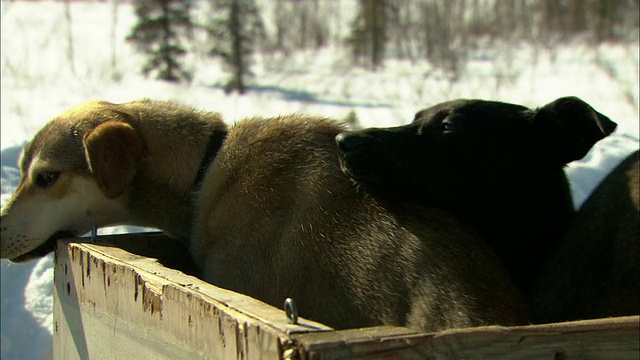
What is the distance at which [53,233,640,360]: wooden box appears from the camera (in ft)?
5.46

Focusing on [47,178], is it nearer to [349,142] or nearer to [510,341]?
[349,142]

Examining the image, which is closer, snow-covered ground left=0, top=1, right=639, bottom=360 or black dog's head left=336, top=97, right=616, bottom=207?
black dog's head left=336, top=97, right=616, bottom=207

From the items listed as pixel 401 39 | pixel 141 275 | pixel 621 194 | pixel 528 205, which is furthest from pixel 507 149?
pixel 401 39

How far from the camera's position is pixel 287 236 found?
3068 mm

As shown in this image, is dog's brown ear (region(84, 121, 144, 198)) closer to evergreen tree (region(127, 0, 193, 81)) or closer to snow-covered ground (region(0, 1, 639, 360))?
snow-covered ground (region(0, 1, 639, 360))

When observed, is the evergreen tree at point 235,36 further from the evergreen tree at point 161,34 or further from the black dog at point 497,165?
the black dog at point 497,165

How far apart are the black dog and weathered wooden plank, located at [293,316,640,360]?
124cm

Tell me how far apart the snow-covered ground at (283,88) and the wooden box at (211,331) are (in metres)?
1.57

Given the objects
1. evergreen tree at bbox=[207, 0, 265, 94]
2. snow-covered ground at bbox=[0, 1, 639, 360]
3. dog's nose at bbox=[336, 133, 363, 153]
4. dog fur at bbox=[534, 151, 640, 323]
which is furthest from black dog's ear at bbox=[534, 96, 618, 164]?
evergreen tree at bbox=[207, 0, 265, 94]

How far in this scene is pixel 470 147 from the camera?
10.8 feet

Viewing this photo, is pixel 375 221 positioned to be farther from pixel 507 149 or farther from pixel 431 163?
pixel 507 149

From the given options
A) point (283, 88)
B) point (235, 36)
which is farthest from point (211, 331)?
point (283, 88)

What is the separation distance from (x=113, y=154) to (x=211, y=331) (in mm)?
1661

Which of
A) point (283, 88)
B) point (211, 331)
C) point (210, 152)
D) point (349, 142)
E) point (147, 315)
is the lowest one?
point (283, 88)
